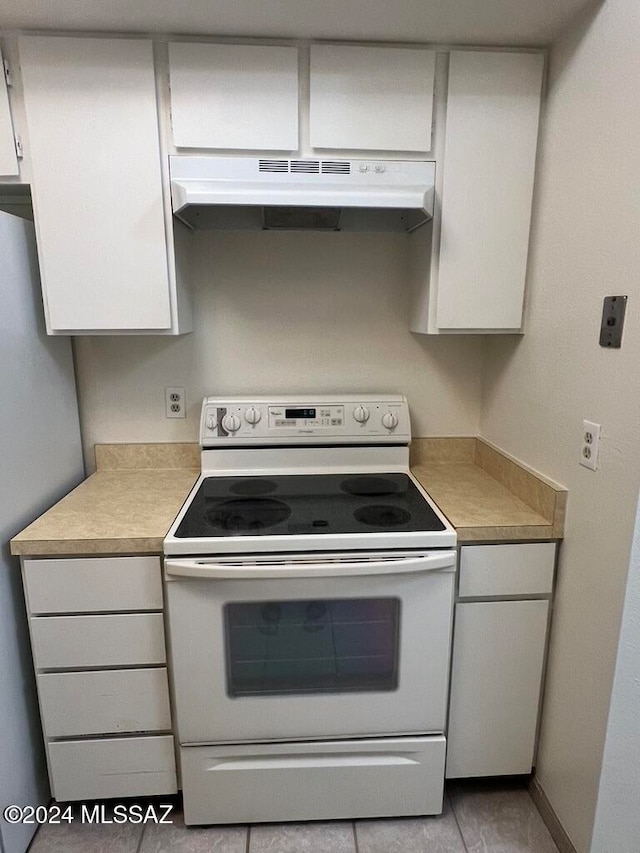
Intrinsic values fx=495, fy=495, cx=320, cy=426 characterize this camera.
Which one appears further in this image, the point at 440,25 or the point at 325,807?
the point at 325,807

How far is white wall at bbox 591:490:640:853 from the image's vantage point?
1118 millimetres

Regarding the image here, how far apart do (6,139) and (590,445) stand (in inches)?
67.3

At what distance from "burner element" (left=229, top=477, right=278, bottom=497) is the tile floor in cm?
97

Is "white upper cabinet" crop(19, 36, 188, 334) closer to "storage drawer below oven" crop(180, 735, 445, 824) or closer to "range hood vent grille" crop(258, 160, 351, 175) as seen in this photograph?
"range hood vent grille" crop(258, 160, 351, 175)

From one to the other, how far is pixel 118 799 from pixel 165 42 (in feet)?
7.15

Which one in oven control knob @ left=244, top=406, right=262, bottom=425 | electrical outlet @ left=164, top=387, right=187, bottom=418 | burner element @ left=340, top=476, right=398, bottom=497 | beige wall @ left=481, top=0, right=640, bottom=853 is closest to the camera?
beige wall @ left=481, top=0, right=640, bottom=853

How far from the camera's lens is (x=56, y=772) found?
1.42m

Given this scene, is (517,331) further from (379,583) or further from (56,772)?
(56,772)

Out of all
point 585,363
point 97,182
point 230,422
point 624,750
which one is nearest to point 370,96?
point 97,182

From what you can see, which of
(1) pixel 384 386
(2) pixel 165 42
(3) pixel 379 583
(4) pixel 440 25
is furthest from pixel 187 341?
(4) pixel 440 25

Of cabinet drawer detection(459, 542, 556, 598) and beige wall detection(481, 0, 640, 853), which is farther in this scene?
cabinet drawer detection(459, 542, 556, 598)

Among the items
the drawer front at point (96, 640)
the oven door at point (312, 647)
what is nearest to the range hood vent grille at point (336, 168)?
the oven door at point (312, 647)

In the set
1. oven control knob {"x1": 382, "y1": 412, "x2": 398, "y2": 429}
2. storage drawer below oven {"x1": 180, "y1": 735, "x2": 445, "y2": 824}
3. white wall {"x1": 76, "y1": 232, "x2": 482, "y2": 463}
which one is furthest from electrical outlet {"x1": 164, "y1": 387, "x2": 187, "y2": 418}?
storage drawer below oven {"x1": 180, "y1": 735, "x2": 445, "y2": 824}

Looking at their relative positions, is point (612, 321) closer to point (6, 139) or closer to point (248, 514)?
point (248, 514)
